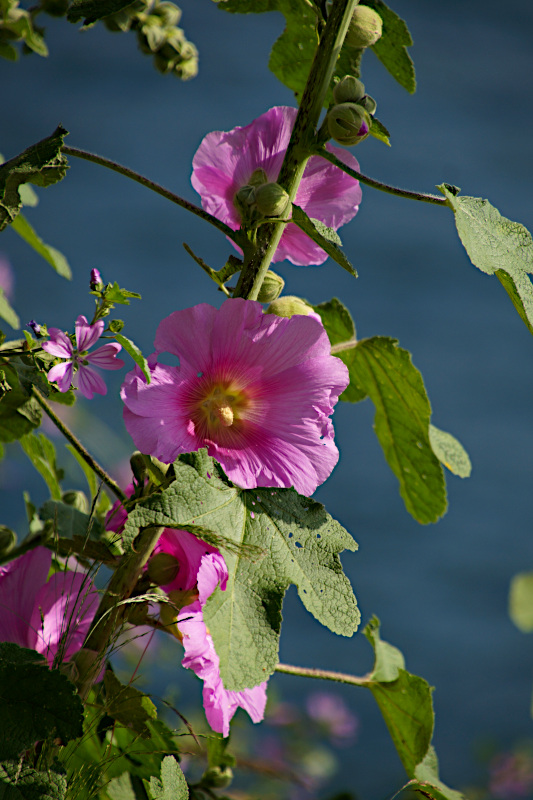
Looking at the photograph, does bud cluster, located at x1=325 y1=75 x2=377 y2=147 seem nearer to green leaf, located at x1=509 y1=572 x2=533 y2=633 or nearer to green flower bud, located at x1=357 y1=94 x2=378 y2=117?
green flower bud, located at x1=357 y1=94 x2=378 y2=117

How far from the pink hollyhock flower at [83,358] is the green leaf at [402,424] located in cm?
19

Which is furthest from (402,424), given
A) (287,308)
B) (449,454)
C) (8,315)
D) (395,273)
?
(395,273)

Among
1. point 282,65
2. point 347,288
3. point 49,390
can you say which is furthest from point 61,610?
point 347,288

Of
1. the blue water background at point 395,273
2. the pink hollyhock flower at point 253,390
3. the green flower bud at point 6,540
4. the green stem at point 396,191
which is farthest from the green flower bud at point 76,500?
the blue water background at point 395,273

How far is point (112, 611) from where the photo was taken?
0.35 metres

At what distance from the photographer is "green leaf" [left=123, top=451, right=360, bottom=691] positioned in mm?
303

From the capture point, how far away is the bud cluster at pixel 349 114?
0.33 m

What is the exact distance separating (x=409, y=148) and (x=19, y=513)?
1.90 meters

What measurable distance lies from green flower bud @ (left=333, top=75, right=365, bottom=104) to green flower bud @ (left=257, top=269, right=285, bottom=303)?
85 millimetres

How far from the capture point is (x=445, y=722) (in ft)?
9.87

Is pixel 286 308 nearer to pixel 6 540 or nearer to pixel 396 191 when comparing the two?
pixel 396 191

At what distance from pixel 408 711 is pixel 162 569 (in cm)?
23

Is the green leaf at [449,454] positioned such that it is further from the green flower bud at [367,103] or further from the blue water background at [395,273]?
the blue water background at [395,273]

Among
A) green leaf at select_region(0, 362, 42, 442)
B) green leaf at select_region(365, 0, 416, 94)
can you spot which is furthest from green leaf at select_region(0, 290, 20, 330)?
green leaf at select_region(365, 0, 416, 94)
